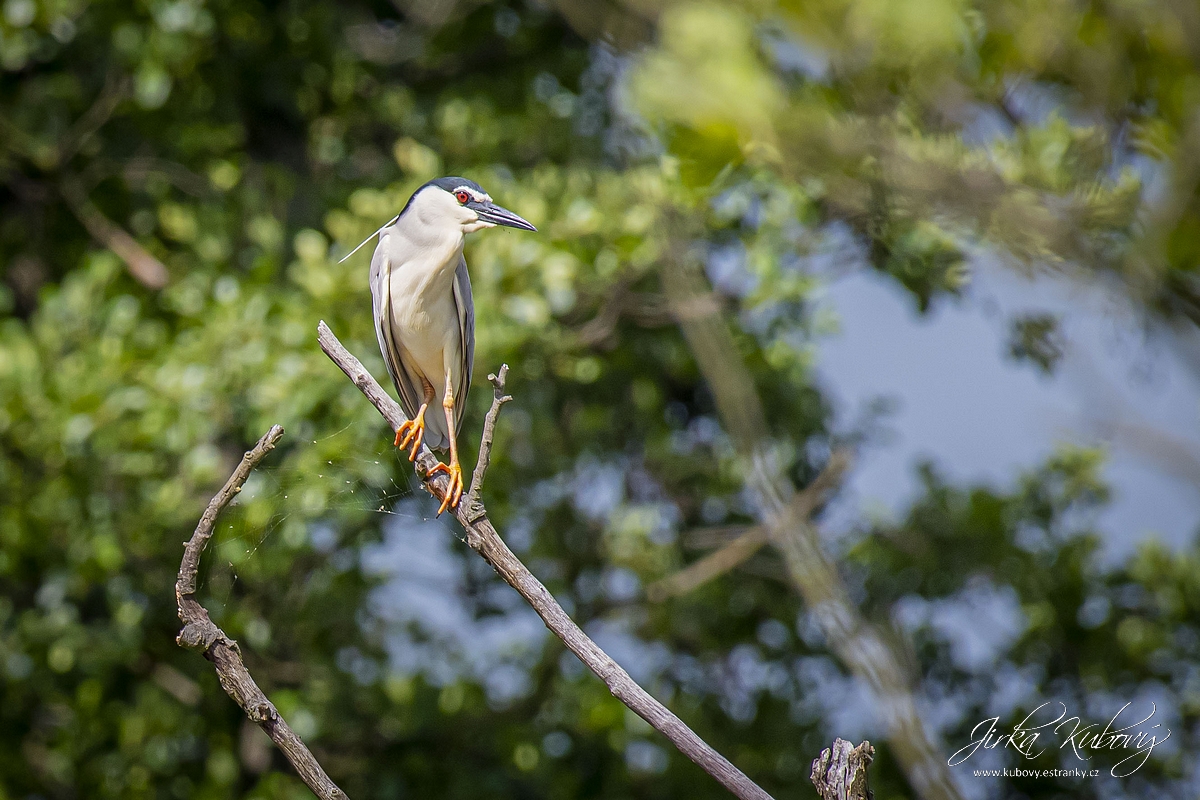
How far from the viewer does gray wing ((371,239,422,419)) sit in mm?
3164

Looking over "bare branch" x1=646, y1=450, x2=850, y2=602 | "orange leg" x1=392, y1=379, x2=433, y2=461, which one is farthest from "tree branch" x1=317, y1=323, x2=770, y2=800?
"bare branch" x1=646, y1=450, x2=850, y2=602

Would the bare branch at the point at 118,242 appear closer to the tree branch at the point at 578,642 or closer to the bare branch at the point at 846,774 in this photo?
the tree branch at the point at 578,642

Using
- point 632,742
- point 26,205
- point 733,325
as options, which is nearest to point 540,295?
point 733,325

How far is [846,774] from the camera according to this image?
1.45 metres

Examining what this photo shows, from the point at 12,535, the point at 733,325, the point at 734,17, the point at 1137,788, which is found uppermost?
the point at 734,17

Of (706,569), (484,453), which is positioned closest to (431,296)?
(484,453)

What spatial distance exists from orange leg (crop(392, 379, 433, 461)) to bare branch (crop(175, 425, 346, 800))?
76 centimetres

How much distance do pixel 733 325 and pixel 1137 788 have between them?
2669mm

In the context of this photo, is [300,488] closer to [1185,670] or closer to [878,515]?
[878,515]

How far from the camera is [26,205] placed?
5.38 m

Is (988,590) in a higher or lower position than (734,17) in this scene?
lower

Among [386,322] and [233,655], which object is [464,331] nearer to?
[386,322]

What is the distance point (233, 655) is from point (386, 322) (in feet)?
5.47

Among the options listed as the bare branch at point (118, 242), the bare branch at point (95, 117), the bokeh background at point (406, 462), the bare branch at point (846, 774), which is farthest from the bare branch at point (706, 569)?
the bare branch at point (95, 117)
